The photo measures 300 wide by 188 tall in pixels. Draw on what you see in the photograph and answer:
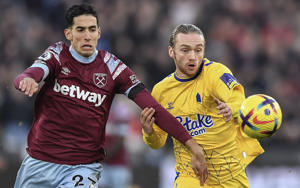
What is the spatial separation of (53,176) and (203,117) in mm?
1619

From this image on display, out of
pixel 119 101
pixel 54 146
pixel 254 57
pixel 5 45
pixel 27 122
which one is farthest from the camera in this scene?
pixel 254 57

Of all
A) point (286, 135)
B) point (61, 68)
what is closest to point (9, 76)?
point (286, 135)

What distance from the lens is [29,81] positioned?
5.11 metres

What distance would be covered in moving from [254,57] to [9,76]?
606cm

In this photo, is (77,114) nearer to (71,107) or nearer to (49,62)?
(71,107)

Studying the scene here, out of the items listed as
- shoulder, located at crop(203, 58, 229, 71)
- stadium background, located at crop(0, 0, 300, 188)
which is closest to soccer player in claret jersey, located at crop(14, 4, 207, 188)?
shoulder, located at crop(203, 58, 229, 71)

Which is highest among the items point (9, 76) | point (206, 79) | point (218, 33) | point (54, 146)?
point (218, 33)

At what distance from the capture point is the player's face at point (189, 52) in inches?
231

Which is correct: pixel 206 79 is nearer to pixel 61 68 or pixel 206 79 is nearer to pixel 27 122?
pixel 61 68

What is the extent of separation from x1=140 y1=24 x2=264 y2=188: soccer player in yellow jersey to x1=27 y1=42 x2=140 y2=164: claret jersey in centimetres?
49

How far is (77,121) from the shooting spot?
5.70 metres

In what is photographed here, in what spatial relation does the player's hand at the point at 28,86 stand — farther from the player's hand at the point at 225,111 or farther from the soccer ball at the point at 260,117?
the soccer ball at the point at 260,117

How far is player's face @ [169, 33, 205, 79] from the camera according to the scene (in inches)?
231

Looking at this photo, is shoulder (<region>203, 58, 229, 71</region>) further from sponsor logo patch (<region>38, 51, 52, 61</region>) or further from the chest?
sponsor logo patch (<region>38, 51, 52, 61</region>)
